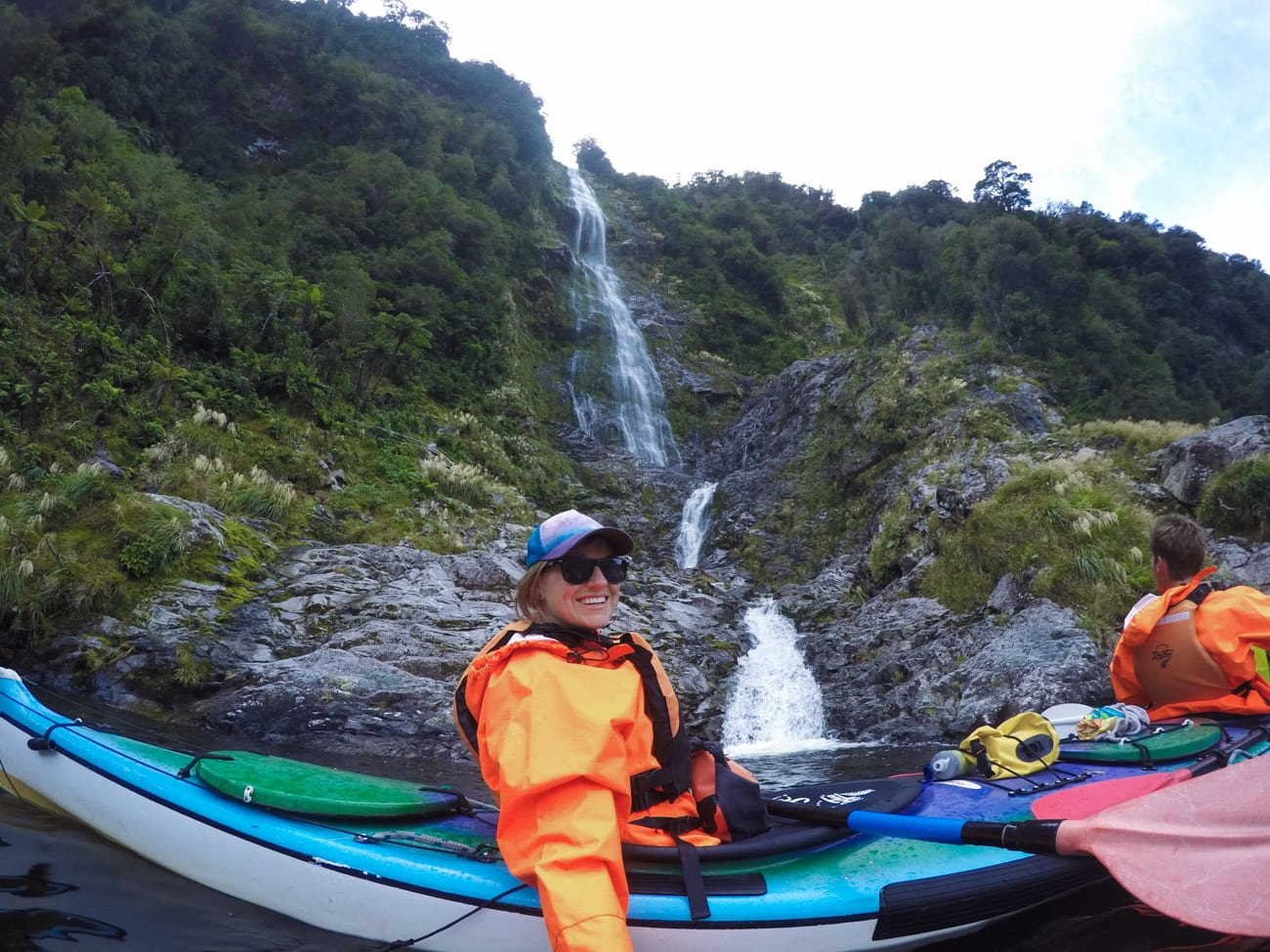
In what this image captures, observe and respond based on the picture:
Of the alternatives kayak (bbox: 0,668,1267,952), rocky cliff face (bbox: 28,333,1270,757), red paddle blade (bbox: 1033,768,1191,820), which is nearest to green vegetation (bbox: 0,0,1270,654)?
rocky cliff face (bbox: 28,333,1270,757)

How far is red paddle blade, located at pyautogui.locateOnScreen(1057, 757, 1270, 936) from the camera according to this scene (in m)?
1.84

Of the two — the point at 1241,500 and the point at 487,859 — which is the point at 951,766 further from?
the point at 1241,500

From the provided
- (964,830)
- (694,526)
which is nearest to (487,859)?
(964,830)

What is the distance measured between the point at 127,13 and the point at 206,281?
14.4 meters

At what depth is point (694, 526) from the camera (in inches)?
701

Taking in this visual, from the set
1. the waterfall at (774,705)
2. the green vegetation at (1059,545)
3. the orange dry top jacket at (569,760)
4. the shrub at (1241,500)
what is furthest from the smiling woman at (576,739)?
the shrub at (1241,500)

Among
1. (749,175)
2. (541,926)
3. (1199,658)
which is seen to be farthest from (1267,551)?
(749,175)

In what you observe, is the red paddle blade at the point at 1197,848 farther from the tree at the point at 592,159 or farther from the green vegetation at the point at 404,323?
the tree at the point at 592,159

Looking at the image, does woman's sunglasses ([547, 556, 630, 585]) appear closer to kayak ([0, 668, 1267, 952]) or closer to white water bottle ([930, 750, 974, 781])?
kayak ([0, 668, 1267, 952])

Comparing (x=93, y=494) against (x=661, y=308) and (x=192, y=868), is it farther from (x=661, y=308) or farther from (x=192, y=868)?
(x=661, y=308)

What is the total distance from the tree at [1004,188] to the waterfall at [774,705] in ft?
78.1

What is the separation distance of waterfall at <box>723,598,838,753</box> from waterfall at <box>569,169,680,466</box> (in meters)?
11.8

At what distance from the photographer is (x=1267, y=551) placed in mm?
8180

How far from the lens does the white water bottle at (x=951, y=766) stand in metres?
3.05
